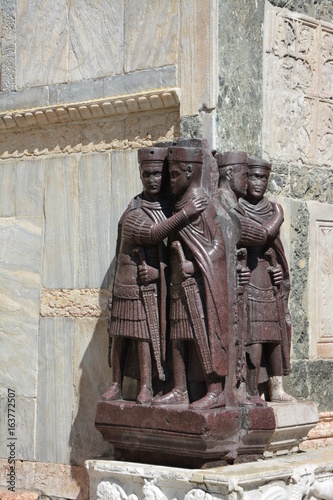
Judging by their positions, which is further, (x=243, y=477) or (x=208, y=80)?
(x=208, y=80)

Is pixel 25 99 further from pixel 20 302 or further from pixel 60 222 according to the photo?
pixel 20 302

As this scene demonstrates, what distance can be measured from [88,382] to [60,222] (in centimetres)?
103

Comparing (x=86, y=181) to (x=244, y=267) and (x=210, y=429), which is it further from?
(x=210, y=429)

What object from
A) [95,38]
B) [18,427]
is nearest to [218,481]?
[18,427]

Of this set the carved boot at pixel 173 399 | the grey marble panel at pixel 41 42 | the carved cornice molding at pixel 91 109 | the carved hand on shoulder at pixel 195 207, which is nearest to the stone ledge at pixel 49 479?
the carved boot at pixel 173 399

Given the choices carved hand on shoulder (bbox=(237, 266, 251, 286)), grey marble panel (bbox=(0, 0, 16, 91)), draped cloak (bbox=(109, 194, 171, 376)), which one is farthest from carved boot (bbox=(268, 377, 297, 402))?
grey marble panel (bbox=(0, 0, 16, 91))

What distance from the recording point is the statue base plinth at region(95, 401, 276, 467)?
6637 mm

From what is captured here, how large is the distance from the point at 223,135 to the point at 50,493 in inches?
97.2

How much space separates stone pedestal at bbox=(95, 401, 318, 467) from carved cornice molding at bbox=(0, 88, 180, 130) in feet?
5.88

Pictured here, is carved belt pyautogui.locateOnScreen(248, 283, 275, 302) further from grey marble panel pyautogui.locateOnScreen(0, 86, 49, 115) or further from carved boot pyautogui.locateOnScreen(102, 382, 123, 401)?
grey marble panel pyautogui.locateOnScreen(0, 86, 49, 115)

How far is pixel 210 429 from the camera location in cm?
659

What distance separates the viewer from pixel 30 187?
8109 mm

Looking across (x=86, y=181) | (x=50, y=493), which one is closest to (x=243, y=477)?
(x=50, y=493)

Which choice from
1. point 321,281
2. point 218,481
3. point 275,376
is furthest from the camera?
point 321,281
